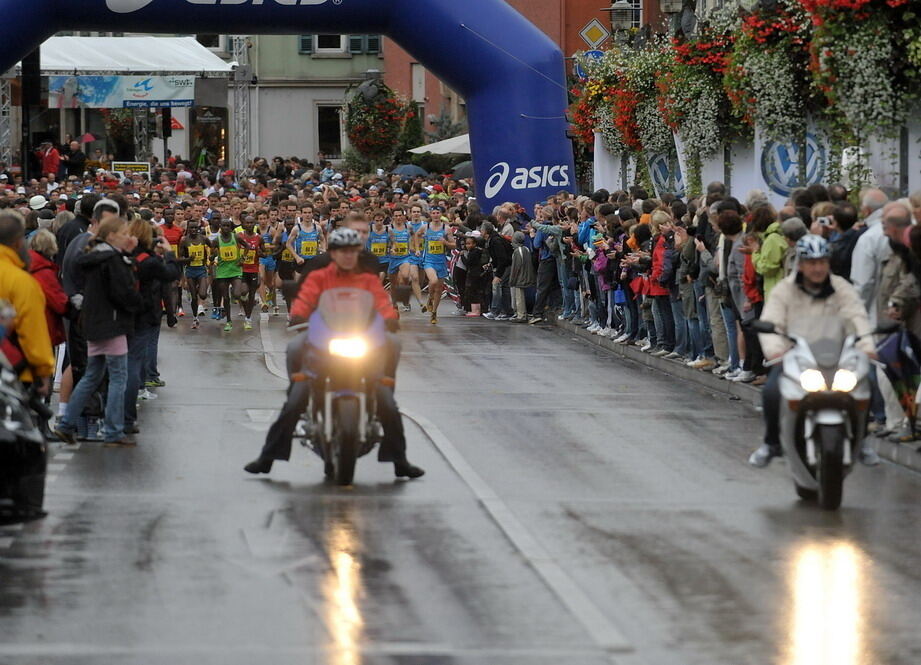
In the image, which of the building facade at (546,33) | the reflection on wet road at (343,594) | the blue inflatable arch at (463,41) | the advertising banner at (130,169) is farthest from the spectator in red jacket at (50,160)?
the reflection on wet road at (343,594)

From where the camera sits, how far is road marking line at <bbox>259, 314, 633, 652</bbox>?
832 cm

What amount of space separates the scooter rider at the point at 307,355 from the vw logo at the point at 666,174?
1695cm

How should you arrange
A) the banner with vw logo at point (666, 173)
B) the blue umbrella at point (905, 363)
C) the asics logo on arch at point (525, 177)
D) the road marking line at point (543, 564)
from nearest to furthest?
1. the road marking line at point (543, 564)
2. the blue umbrella at point (905, 363)
3. the banner with vw logo at point (666, 173)
4. the asics logo on arch at point (525, 177)

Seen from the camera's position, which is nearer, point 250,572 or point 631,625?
point 631,625

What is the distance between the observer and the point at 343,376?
1249 cm

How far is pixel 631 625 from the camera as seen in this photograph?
8.48 meters

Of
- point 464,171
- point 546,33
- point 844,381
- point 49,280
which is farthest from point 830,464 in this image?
point 546,33

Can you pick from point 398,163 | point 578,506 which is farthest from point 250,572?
point 398,163

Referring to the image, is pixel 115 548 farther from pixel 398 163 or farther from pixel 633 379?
pixel 398 163

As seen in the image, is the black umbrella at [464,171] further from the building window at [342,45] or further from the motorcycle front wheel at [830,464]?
the motorcycle front wheel at [830,464]

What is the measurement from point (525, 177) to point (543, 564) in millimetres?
21065

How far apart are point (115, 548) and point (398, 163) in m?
46.4

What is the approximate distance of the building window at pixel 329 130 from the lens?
75.9m

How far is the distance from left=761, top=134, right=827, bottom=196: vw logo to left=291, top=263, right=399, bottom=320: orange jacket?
11.0 metres
